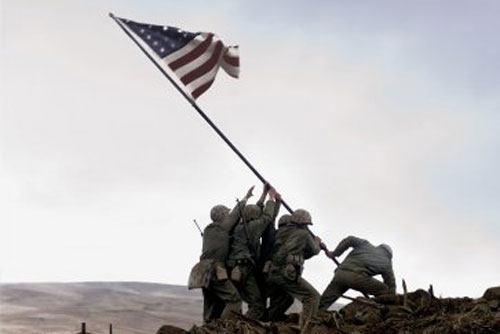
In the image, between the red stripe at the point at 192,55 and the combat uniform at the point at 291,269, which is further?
the red stripe at the point at 192,55

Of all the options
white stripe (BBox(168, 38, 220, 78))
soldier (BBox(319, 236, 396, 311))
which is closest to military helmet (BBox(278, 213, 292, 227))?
soldier (BBox(319, 236, 396, 311))

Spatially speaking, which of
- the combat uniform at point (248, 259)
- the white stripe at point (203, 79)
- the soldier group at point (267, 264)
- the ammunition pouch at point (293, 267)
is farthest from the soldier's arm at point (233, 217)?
the white stripe at point (203, 79)

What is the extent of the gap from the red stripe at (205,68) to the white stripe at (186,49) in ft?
1.04

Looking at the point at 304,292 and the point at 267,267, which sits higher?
→ the point at 267,267

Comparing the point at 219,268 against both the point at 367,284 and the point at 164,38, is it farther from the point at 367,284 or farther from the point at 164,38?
the point at 164,38

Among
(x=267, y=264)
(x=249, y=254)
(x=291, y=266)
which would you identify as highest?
(x=249, y=254)

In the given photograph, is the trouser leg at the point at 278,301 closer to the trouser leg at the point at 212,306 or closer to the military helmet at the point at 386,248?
the trouser leg at the point at 212,306

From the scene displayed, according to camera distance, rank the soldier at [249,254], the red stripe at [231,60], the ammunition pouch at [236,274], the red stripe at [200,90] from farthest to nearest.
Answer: the red stripe at [231,60]
the red stripe at [200,90]
the soldier at [249,254]
the ammunition pouch at [236,274]

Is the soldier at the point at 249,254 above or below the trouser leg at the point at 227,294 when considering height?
above

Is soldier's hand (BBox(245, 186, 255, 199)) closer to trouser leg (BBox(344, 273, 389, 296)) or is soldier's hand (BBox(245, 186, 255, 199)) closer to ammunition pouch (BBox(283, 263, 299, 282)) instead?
ammunition pouch (BBox(283, 263, 299, 282))

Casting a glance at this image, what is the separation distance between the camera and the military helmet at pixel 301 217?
12.6 metres

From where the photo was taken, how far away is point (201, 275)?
40.3 ft


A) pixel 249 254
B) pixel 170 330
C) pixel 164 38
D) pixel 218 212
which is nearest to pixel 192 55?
pixel 164 38

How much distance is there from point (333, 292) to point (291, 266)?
1.08 metres
